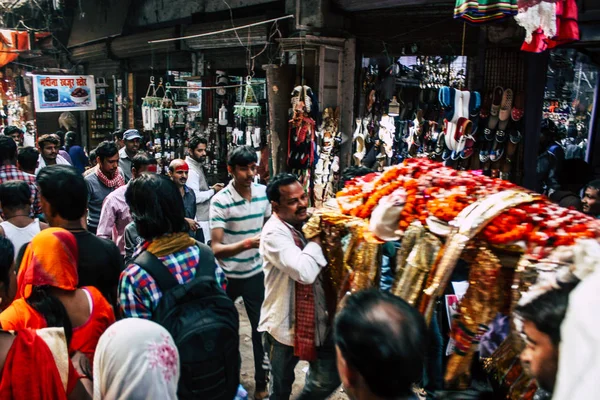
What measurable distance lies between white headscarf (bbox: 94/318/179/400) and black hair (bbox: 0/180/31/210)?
228 centimetres

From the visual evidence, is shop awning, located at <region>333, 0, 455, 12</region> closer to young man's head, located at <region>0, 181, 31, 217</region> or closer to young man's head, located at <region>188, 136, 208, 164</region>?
young man's head, located at <region>188, 136, 208, 164</region>

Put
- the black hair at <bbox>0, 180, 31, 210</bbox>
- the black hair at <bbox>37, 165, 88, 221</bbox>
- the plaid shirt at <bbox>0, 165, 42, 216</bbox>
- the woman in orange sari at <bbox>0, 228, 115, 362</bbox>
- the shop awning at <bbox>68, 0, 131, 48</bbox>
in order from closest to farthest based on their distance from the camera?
the woman in orange sari at <bbox>0, 228, 115, 362</bbox> < the black hair at <bbox>37, 165, 88, 221</bbox> < the black hair at <bbox>0, 180, 31, 210</bbox> < the plaid shirt at <bbox>0, 165, 42, 216</bbox> < the shop awning at <bbox>68, 0, 131, 48</bbox>

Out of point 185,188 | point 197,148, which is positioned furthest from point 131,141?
point 185,188

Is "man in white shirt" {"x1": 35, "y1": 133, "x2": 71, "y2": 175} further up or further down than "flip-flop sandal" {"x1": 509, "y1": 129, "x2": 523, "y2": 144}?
further down

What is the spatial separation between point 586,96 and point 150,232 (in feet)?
30.9

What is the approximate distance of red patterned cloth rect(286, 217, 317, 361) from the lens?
2.92 meters

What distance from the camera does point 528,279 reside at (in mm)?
1944

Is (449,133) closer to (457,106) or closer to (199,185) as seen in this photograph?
(457,106)

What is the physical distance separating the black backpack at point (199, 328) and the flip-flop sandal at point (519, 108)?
164 inches

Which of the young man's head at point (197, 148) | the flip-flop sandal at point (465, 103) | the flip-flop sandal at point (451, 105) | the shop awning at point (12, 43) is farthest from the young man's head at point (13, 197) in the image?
the shop awning at point (12, 43)

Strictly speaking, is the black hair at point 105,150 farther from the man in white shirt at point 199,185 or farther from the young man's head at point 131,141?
the young man's head at point 131,141

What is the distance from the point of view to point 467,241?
2102 millimetres

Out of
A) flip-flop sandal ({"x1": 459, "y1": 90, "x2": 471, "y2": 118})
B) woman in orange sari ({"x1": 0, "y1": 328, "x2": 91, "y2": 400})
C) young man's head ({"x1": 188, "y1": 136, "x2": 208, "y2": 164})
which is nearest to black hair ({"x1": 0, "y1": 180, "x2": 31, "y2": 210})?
woman in orange sari ({"x1": 0, "y1": 328, "x2": 91, "y2": 400})

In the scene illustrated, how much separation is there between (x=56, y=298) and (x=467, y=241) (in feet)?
5.92
